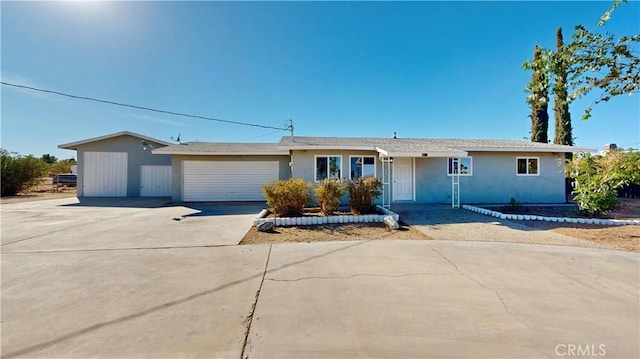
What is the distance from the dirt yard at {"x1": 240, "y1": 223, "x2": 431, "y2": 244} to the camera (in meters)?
6.47

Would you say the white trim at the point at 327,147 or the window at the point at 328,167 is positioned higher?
the white trim at the point at 327,147

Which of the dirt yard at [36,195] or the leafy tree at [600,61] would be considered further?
the dirt yard at [36,195]

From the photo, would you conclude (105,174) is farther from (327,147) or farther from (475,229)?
(475,229)

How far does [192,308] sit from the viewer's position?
10.2ft

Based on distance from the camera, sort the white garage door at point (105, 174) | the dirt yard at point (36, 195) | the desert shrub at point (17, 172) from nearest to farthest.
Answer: the dirt yard at point (36, 195), the white garage door at point (105, 174), the desert shrub at point (17, 172)

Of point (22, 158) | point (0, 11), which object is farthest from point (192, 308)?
point (22, 158)

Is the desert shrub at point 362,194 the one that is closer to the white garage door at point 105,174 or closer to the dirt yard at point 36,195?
the white garage door at point 105,174

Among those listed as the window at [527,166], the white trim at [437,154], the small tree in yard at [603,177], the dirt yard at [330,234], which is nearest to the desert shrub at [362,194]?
the dirt yard at [330,234]

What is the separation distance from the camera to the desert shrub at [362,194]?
890 centimetres

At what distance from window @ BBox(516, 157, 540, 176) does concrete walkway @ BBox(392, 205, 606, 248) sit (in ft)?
16.1

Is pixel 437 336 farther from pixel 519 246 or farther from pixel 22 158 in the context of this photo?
pixel 22 158

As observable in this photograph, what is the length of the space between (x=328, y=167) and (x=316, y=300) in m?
8.92

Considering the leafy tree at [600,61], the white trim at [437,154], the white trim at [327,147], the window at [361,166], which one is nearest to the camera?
the leafy tree at [600,61]
